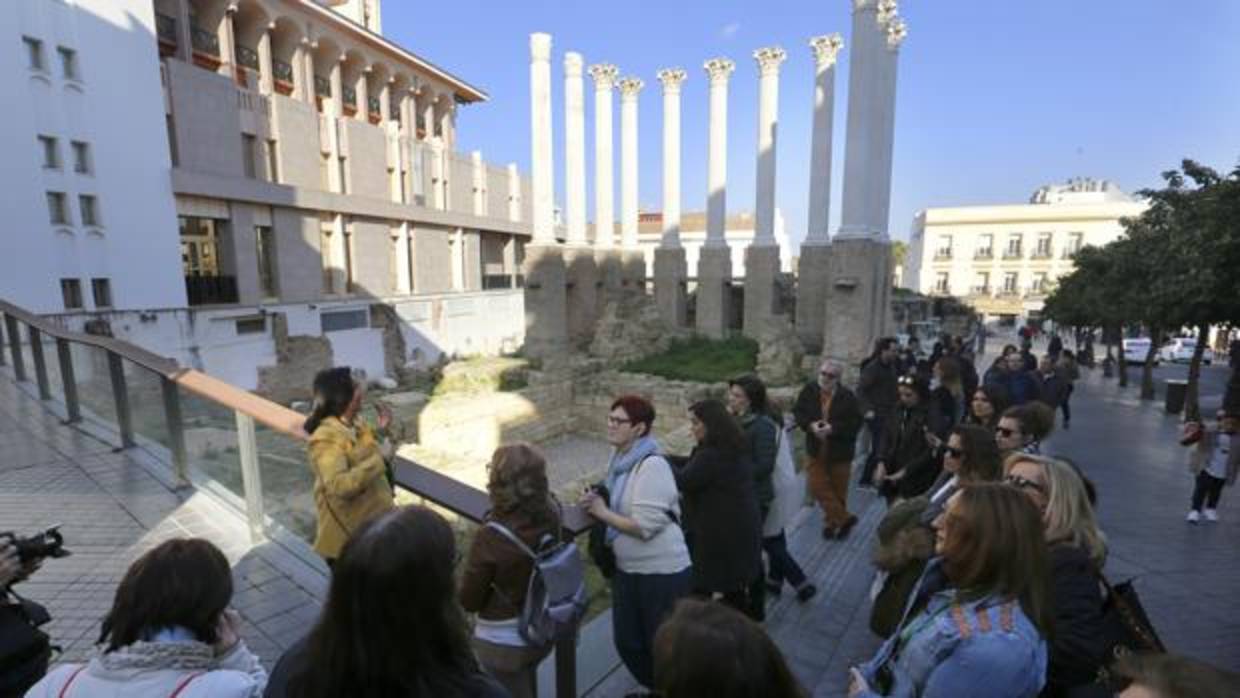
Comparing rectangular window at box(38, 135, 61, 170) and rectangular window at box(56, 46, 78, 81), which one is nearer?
rectangular window at box(38, 135, 61, 170)

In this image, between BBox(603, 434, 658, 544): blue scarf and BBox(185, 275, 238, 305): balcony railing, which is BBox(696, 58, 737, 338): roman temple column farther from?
BBox(603, 434, 658, 544): blue scarf

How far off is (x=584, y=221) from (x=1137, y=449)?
20.6 m

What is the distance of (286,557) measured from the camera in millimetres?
3885

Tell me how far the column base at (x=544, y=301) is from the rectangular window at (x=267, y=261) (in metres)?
9.70

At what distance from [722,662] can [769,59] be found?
85.9ft

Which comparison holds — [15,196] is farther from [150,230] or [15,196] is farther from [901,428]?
[901,428]

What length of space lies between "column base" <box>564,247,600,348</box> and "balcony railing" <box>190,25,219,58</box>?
15.2 metres

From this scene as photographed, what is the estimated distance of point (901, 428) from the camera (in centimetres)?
544

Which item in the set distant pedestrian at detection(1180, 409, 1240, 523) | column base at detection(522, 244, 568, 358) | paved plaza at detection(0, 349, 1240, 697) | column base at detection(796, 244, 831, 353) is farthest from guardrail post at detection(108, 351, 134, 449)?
column base at detection(796, 244, 831, 353)

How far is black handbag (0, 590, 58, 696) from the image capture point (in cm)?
177

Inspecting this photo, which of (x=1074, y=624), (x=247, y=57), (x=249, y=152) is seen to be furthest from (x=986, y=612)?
(x=247, y=57)

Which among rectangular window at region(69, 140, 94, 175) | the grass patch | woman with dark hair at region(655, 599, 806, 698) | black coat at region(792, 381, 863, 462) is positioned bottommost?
the grass patch

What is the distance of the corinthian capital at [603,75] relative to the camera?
87.0 feet

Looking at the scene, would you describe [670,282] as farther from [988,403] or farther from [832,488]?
[988,403]
